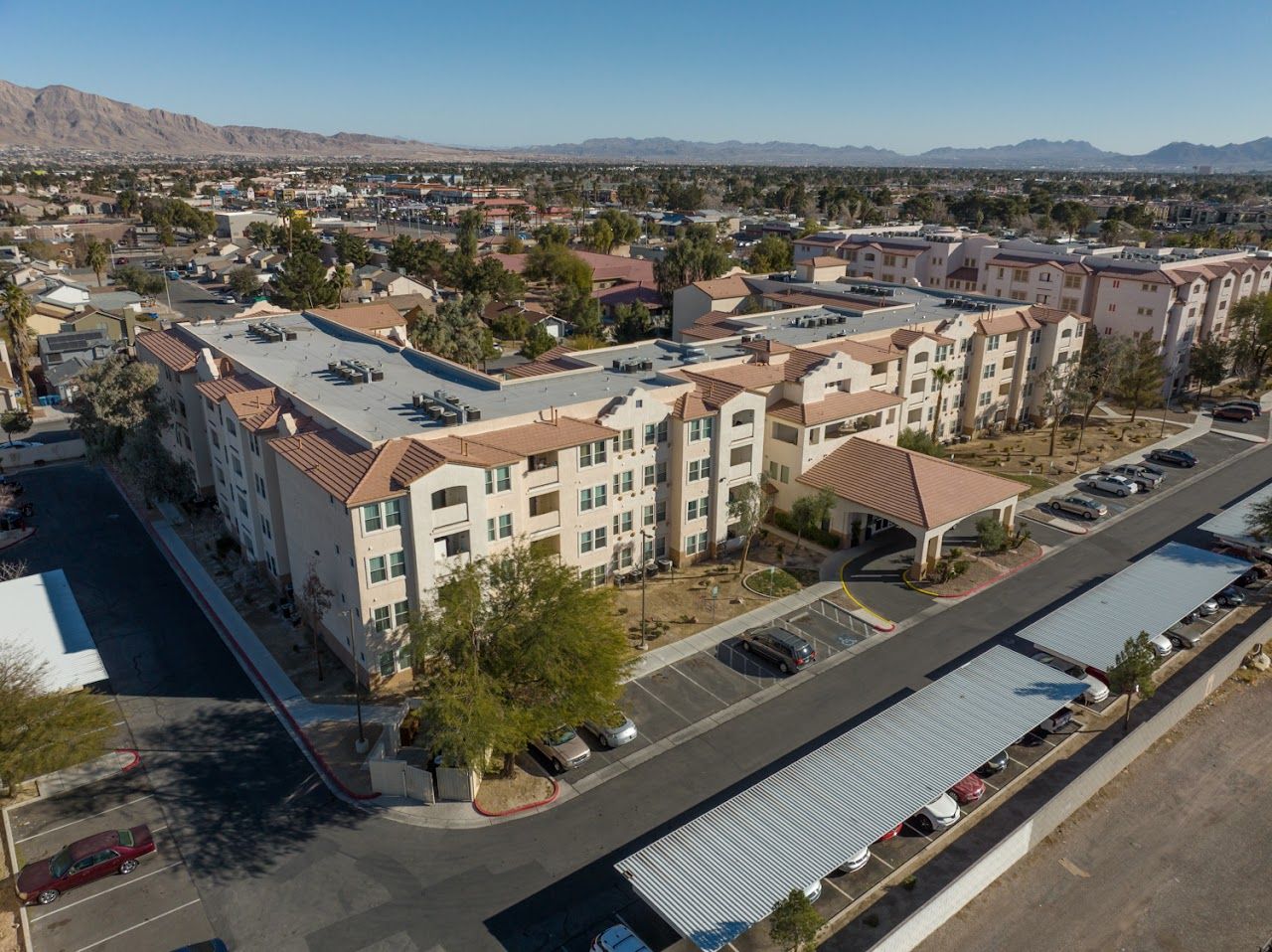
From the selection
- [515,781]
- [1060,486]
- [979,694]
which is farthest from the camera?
[1060,486]

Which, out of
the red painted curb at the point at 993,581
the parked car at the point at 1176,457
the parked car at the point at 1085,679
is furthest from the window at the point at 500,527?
the parked car at the point at 1176,457

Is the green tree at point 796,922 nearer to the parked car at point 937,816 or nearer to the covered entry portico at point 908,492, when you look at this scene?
the parked car at point 937,816

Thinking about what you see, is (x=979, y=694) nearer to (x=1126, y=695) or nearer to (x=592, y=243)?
(x=1126, y=695)

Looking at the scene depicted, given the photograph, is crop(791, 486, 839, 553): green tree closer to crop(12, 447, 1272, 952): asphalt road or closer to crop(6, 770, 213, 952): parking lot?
crop(12, 447, 1272, 952): asphalt road

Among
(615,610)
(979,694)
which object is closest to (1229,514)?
(979,694)

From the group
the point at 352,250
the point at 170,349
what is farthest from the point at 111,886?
the point at 352,250

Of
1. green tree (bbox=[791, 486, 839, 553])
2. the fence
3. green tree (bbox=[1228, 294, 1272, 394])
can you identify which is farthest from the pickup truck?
green tree (bbox=[1228, 294, 1272, 394])

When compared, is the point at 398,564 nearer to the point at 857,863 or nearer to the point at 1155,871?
the point at 857,863
